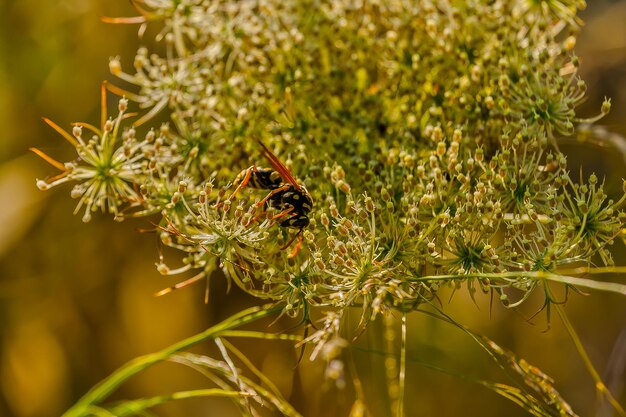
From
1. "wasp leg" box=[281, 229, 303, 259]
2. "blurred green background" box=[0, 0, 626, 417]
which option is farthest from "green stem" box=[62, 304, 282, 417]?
"blurred green background" box=[0, 0, 626, 417]

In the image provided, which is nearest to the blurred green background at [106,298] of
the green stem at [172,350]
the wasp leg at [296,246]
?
the green stem at [172,350]

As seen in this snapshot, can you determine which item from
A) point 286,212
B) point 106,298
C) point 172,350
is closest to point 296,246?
point 286,212

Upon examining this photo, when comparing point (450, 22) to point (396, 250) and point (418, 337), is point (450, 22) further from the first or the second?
point (418, 337)

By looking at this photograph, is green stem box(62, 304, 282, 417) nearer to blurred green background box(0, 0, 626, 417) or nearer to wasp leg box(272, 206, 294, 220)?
wasp leg box(272, 206, 294, 220)

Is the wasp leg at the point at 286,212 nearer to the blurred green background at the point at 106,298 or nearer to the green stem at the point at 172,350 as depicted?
the green stem at the point at 172,350

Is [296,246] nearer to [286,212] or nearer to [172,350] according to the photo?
[286,212]

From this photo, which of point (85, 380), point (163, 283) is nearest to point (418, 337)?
point (163, 283)

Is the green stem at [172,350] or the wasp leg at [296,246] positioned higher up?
the wasp leg at [296,246]
